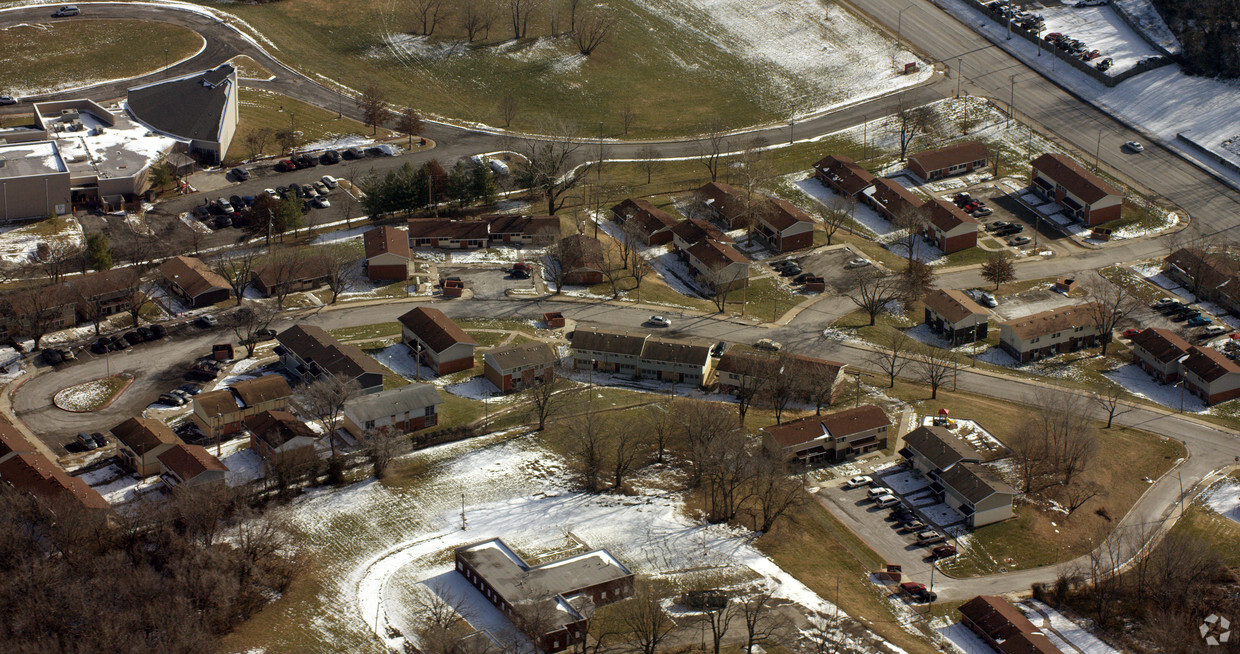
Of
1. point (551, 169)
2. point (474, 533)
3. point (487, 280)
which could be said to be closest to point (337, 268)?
point (487, 280)

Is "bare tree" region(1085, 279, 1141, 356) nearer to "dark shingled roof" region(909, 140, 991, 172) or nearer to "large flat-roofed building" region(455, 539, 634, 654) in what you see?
"dark shingled roof" region(909, 140, 991, 172)

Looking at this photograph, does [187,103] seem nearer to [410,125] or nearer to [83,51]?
[83,51]

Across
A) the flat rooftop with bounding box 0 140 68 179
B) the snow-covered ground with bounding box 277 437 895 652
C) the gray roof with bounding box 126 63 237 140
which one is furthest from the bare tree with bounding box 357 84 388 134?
the snow-covered ground with bounding box 277 437 895 652

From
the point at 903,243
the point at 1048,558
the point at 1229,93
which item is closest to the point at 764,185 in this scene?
the point at 903,243

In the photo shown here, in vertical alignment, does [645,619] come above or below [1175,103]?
above

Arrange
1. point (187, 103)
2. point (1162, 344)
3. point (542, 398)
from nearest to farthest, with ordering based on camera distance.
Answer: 1. point (542, 398)
2. point (1162, 344)
3. point (187, 103)

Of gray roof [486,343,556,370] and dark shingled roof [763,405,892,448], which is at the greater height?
gray roof [486,343,556,370]

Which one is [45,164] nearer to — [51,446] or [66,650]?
[51,446]
